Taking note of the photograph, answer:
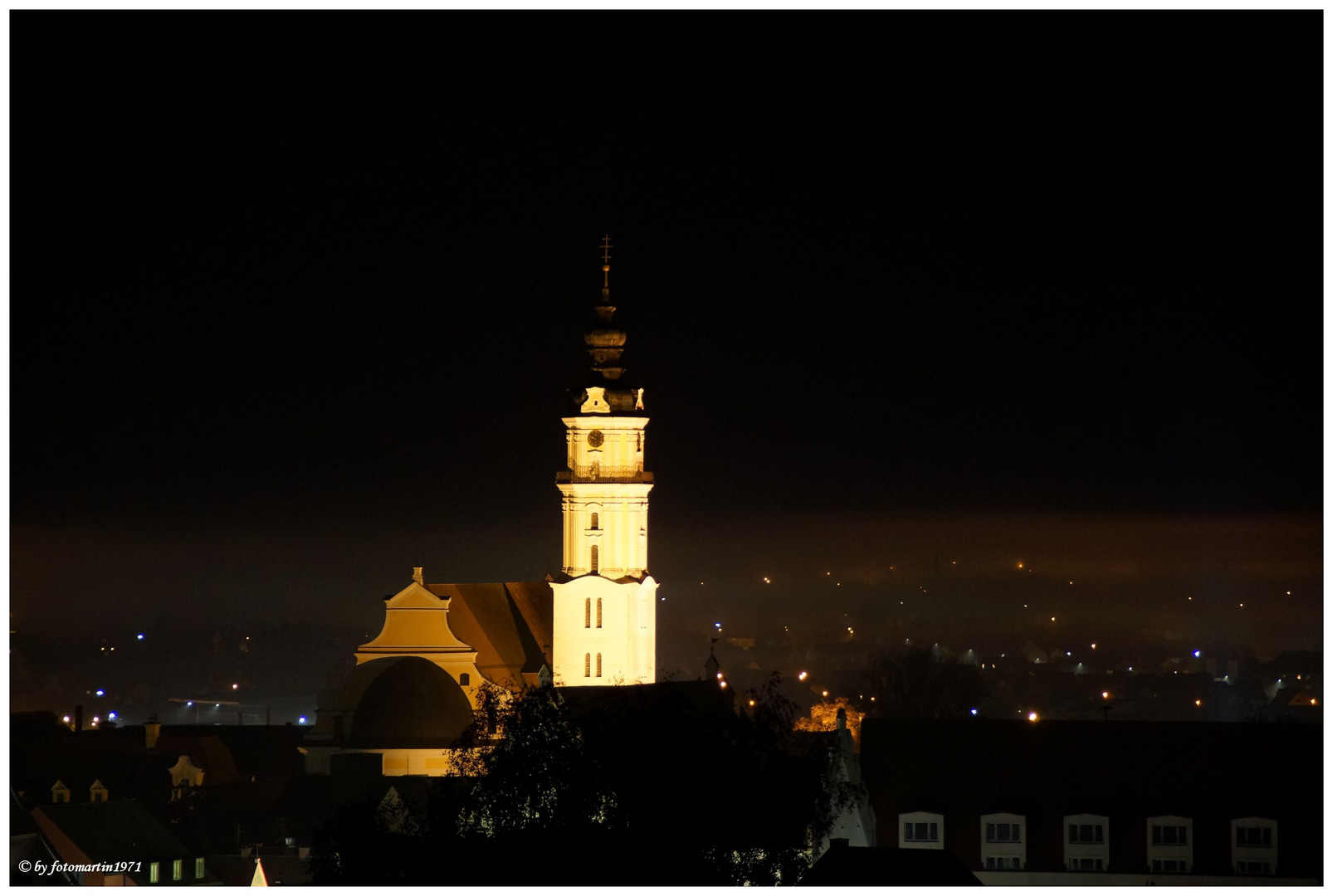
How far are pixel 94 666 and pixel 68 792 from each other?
93177mm

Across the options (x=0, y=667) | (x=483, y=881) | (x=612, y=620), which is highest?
(x=612, y=620)

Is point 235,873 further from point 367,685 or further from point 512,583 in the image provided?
point 512,583

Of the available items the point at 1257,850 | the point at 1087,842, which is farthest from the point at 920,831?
the point at 1257,850

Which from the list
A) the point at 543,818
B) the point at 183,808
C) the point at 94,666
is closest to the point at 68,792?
the point at 183,808

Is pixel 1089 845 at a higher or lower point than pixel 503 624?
lower

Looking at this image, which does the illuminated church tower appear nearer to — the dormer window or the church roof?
the church roof

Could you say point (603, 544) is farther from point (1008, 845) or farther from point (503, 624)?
point (1008, 845)

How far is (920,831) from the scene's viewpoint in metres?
56.9

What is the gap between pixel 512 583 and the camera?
11019cm

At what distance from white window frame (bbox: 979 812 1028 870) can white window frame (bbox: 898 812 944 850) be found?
0.98 meters

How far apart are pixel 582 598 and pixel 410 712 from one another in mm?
16068

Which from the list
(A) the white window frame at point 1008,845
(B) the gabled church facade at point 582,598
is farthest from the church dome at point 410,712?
(A) the white window frame at point 1008,845

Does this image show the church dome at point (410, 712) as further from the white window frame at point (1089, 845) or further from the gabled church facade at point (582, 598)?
the white window frame at point (1089, 845)

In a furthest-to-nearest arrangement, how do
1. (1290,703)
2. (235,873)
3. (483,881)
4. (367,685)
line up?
1. (1290,703)
2. (367,685)
3. (235,873)
4. (483,881)
